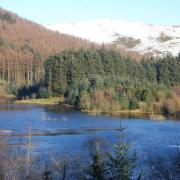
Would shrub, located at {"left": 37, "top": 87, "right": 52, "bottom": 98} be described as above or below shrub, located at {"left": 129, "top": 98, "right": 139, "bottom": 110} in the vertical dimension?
above

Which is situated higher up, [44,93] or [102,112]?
[44,93]

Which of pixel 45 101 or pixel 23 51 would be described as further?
pixel 23 51

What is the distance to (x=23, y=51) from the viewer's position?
142m

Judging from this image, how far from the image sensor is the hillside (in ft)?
394

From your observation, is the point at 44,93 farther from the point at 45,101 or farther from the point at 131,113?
the point at 131,113

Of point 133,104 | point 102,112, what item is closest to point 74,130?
point 102,112

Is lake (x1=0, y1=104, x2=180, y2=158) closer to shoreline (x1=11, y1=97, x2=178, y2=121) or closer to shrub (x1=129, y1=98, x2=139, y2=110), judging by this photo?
shoreline (x1=11, y1=97, x2=178, y2=121)

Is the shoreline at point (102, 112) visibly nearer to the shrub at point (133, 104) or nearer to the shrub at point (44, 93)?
the shrub at point (133, 104)

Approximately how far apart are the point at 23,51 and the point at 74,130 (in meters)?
96.0

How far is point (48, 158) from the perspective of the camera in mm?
33250

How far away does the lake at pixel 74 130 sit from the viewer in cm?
3959

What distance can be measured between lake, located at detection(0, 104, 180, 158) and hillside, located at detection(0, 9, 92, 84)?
171ft

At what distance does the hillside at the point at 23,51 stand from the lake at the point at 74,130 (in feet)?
171

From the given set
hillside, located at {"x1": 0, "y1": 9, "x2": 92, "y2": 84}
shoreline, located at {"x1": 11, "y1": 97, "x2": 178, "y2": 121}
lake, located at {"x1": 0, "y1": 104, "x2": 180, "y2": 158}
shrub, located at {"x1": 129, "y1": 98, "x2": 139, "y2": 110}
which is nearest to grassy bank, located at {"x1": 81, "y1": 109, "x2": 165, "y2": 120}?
shoreline, located at {"x1": 11, "y1": 97, "x2": 178, "y2": 121}
